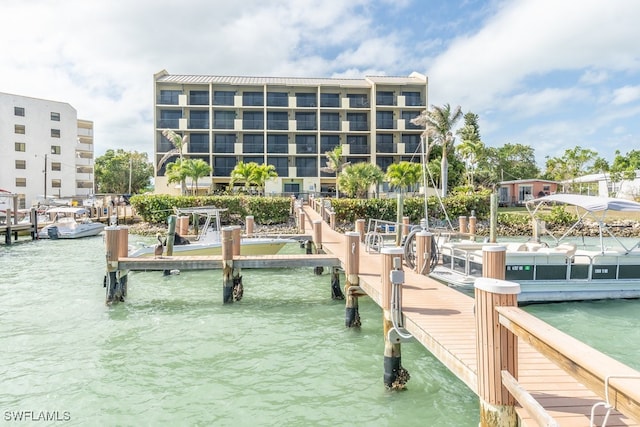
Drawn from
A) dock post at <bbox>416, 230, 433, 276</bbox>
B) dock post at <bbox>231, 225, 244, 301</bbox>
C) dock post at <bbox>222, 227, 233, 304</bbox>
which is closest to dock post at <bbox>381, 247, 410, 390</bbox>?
dock post at <bbox>416, 230, 433, 276</bbox>

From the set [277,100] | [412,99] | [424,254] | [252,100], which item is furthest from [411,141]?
[424,254]

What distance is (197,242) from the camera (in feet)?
61.3

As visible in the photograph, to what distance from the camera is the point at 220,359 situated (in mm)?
9070

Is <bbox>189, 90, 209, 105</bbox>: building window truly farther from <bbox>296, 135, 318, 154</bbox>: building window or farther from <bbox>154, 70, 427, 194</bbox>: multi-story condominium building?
<bbox>296, 135, 318, 154</bbox>: building window

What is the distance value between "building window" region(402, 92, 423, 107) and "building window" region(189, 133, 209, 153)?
23.6 metres

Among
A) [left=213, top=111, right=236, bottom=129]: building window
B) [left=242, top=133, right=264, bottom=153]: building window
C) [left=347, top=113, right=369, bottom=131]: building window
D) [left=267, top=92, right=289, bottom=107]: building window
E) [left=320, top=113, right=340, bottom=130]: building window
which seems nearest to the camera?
[left=242, top=133, right=264, bottom=153]: building window

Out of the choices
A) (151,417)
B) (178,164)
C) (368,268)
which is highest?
(178,164)

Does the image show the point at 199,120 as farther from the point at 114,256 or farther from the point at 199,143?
the point at 114,256

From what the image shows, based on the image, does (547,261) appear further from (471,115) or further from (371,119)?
(471,115)

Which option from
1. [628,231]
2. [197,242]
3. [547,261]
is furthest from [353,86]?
[547,261]

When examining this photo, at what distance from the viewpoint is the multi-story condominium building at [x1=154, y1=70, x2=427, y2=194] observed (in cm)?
5006

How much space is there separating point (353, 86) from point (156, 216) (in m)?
28.2

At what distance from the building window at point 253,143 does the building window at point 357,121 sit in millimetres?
10701

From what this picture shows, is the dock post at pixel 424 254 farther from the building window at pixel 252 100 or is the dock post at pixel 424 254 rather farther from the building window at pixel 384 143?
the building window at pixel 252 100
